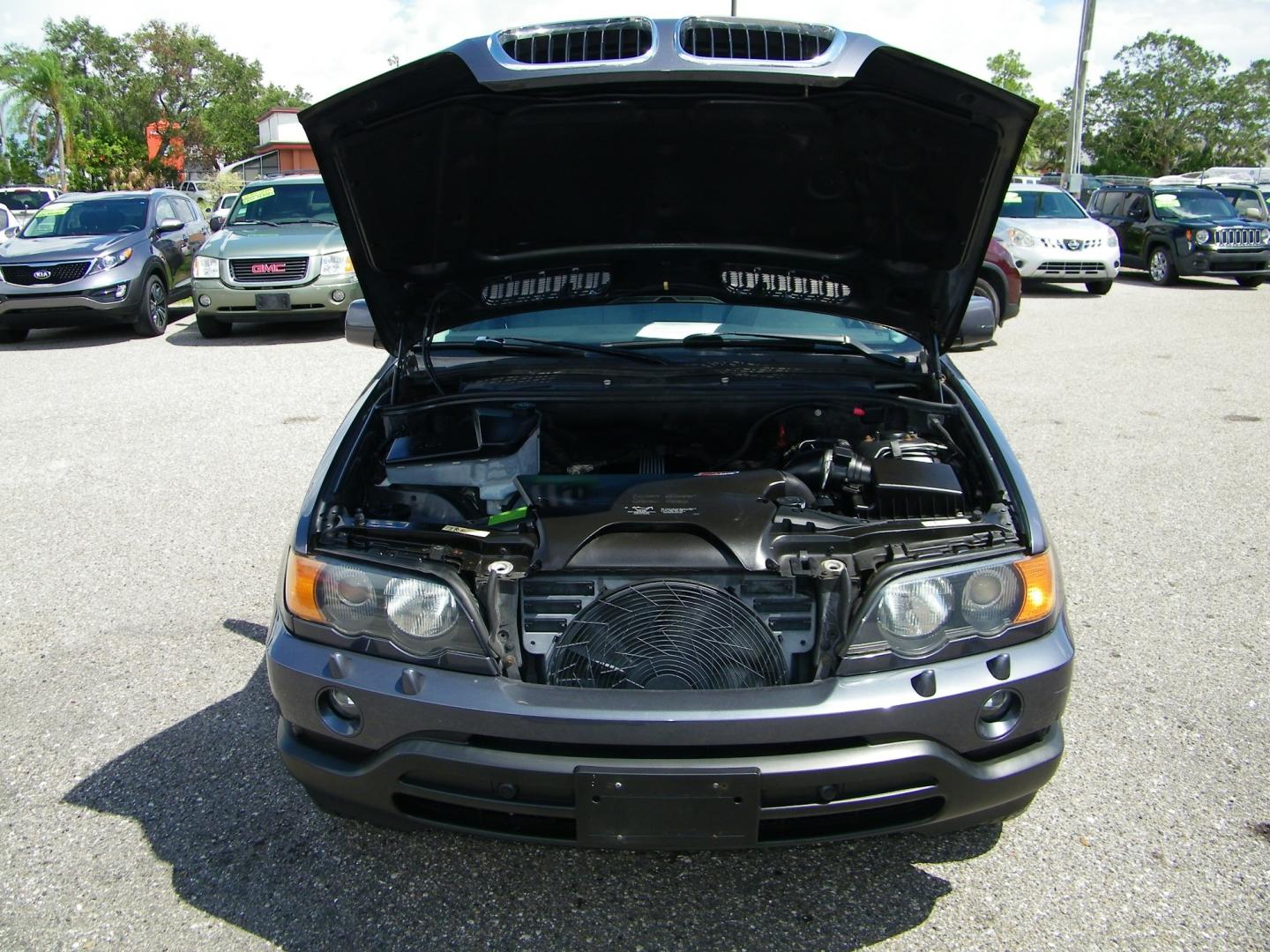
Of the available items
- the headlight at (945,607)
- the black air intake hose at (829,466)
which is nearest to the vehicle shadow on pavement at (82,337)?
the black air intake hose at (829,466)

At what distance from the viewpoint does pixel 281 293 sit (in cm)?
1016

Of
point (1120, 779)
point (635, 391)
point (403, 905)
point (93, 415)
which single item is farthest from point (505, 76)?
point (93, 415)

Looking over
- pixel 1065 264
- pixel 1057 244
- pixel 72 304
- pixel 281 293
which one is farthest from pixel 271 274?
pixel 1065 264

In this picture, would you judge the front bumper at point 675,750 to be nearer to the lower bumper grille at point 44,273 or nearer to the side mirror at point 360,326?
the side mirror at point 360,326

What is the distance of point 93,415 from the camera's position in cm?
754

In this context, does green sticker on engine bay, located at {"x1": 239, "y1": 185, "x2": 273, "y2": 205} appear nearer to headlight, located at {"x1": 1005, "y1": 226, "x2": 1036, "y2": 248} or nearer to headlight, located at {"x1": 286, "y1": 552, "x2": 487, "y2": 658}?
headlight, located at {"x1": 1005, "y1": 226, "x2": 1036, "y2": 248}

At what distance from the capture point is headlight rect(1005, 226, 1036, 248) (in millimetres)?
13617

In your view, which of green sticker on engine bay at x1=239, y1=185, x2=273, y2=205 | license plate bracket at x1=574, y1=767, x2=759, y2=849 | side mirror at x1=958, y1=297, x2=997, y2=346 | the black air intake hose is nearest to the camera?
license plate bracket at x1=574, y1=767, x2=759, y2=849

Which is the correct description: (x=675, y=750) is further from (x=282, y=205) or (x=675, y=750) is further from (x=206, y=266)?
(x=282, y=205)

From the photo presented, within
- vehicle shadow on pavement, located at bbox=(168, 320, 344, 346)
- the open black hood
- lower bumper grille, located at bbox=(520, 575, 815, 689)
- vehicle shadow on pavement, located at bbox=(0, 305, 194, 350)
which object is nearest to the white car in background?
vehicle shadow on pavement, located at bbox=(168, 320, 344, 346)

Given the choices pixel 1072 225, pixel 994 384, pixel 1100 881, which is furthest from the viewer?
pixel 1072 225

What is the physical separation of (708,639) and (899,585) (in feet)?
1.49

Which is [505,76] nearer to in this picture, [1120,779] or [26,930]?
[26,930]

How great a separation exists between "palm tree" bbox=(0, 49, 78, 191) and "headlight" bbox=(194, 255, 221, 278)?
119 feet
